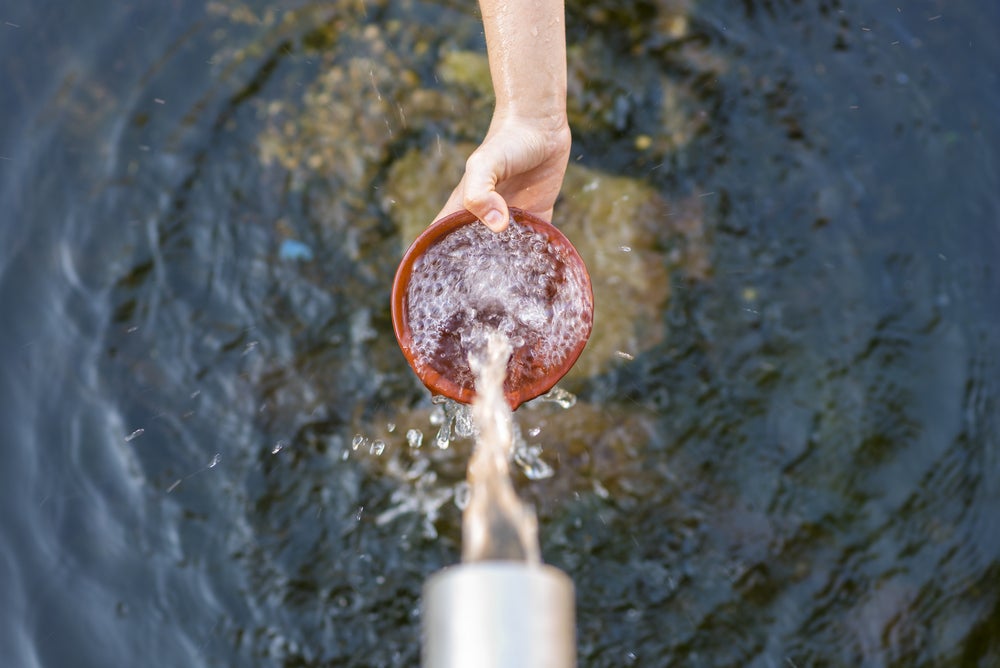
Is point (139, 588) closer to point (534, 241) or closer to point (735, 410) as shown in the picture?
point (534, 241)

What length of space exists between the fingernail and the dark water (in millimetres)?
1126

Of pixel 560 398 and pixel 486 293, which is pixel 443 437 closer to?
pixel 560 398

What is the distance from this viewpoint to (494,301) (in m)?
2.03

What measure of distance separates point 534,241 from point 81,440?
5.72 feet

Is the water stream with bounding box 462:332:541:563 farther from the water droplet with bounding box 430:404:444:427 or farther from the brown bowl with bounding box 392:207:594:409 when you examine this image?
the water droplet with bounding box 430:404:444:427

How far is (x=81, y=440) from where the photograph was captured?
2.71 m

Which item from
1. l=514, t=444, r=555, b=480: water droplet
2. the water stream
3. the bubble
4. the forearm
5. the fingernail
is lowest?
l=514, t=444, r=555, b=480: water droplet

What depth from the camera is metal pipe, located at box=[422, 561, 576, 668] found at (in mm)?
813

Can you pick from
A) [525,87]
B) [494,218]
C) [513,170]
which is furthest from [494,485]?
[525,87]

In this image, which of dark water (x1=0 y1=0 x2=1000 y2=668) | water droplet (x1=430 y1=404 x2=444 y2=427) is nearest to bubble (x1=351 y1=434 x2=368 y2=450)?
dark water (x1=0 y1=0 x2=1000 y2=668)

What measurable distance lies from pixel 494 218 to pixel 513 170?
29 cm

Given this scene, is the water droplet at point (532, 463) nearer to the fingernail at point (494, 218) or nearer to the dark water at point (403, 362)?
the dark water at point (403, 362)

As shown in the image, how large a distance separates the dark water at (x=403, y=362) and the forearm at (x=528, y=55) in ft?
2.67

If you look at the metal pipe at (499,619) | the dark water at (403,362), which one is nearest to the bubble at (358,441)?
the dark water at (403,362)
